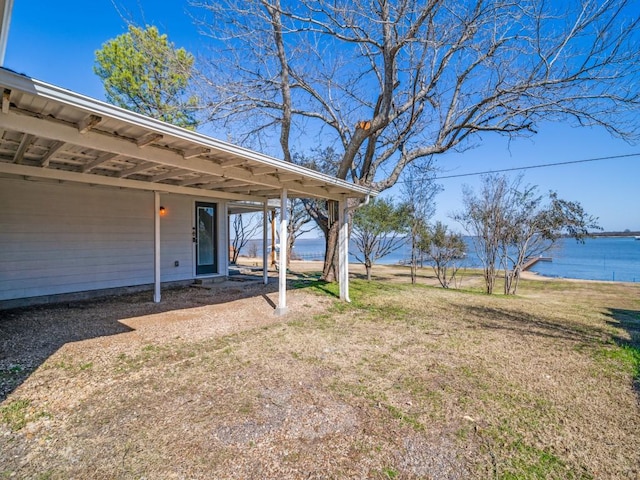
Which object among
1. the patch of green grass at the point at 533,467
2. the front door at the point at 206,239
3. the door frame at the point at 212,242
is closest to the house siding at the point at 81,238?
the door frame at the point at 212,242

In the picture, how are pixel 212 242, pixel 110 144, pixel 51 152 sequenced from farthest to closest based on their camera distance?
pixel 212 242, pixel 51 152, pixel 110 144

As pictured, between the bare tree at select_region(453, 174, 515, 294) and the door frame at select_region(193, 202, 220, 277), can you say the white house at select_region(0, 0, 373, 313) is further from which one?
the bare tree at select_region(453, 174, 515, 294)

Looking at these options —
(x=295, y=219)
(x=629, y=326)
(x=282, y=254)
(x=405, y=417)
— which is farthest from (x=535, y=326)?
(x=295, y=219)

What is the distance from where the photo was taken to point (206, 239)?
888cm

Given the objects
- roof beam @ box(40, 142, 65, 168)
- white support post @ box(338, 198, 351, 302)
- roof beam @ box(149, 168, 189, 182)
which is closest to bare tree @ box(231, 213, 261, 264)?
white support post @ box(338, 198, 351, 302)

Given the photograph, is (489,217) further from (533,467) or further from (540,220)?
(533,467)

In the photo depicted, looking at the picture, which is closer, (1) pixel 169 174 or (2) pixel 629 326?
(1) pixel 169 174

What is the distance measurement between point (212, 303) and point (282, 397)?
4033mm

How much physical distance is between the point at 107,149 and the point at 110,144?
0.21ft

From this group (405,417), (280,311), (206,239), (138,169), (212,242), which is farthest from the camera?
(212,242)

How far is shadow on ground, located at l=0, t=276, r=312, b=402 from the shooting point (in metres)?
3.43

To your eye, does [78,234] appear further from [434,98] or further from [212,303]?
[434,98]

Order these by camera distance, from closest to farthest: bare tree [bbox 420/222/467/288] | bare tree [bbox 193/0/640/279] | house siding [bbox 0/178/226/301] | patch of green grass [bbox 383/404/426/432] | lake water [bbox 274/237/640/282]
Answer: patch of green grass [bbox 383/404/426/432], house siding [bbox 0/178/226/301], bare tree [bbox 193/0/640/279], bare tree [bbox 420/222/467/288], lake water [bbox 274/237/640/282]

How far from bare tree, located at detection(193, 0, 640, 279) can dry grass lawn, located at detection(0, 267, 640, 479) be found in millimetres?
4879
